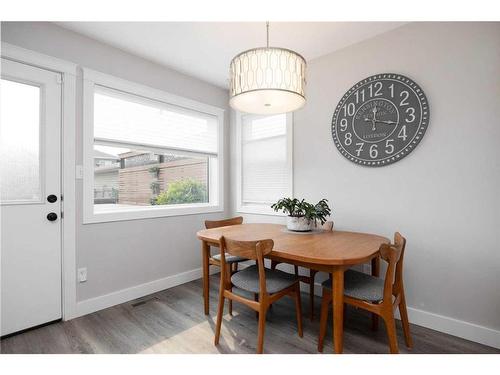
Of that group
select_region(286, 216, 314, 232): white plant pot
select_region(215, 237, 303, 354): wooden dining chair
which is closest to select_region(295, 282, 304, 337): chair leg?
select_region(215, 237, 303, 354): wooden dining chair

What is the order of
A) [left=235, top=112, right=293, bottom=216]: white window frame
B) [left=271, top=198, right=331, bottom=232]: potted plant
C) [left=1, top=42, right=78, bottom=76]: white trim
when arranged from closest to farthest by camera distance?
[left=1, top=42, right=78, bottom=76]: white trim < [left=271, top=198, right=331, bottom=232]: potted plant < [left=235, top=112, right=293, bottom=216]: white window frame

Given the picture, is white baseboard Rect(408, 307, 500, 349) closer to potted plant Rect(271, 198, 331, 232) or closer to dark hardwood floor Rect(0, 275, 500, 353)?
dark hardwood floor Rect(0, 275, 500, 353)

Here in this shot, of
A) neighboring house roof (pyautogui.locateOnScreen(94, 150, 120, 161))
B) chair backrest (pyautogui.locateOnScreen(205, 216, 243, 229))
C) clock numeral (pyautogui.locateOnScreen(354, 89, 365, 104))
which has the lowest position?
chair backrest (pyautogui.locateOnScreen(205, 216, 243, 229))

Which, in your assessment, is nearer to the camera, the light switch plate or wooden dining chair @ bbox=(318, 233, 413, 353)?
wooden dining chair @ bbox=(318, 233, 413, 353)

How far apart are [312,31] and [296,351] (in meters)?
2.55

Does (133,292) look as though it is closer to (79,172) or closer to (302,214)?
(79,172)

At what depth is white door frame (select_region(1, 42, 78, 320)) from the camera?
87.2 inches

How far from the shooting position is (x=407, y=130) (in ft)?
7.23

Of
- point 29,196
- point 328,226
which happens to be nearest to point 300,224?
point 328,226

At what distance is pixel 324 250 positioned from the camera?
1704 mm

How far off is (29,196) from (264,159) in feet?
7.66

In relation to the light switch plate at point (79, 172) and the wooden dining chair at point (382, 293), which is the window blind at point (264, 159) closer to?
the wooden dining chair at point (382, 293)

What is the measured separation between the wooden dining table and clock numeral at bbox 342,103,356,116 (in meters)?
1.15
